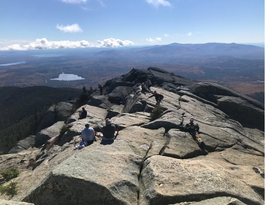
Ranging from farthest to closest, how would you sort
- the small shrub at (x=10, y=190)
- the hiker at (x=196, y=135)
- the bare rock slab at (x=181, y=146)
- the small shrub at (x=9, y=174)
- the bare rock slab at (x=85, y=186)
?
the hiker at (x=196, y=135)
the small shrub at (x=9, y=174)
the bare rock slab at (x=181, y=146)
the small shrub at (x=10, y=190)
the bare rock slab at (x=85, y=186)

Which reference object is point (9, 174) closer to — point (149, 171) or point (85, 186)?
point (85, 186)

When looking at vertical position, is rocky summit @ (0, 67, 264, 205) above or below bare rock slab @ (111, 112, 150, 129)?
above

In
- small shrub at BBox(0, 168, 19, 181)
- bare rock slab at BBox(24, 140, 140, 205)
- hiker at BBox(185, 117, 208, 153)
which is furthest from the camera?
hiker at BBox(185, 117, 208, 153)

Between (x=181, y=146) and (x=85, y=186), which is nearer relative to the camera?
(x=85, y=186)

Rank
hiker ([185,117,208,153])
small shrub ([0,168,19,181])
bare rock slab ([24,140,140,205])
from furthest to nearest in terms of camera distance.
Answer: hiker ([185,117,208,153]) < small shrub ([0,168,19,181]) < bare rock slab ([24,140,140,205])

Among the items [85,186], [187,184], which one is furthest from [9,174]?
[187,184]

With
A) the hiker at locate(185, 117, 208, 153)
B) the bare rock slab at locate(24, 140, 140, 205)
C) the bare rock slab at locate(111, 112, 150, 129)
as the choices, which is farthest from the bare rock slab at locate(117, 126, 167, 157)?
the bare rock slab at locate(24, 140, 140, 205)

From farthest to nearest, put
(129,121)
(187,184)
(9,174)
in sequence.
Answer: (129,121), (9,174), (187,184)

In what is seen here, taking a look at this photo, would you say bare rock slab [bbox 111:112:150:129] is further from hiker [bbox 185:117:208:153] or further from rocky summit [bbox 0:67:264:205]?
hiker [bbox 185:117:208:153]

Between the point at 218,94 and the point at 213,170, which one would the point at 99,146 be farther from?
the point at 218,94

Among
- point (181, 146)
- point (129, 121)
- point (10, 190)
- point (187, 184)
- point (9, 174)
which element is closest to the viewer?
point (187, 184)

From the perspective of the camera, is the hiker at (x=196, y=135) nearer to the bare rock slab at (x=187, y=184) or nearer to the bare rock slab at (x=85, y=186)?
the bare rock slab at (x=187, y=184)

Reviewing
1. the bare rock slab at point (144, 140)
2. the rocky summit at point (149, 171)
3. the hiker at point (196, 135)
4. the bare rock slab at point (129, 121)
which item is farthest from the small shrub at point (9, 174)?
the hiker at point (196, 135)

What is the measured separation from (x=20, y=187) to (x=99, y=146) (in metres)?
4.96
